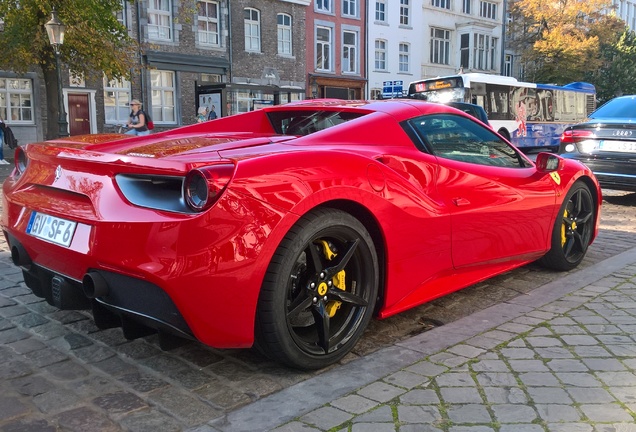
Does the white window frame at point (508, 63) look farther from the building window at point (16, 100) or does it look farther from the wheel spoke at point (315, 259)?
the wheel spoke at point (315, 259)

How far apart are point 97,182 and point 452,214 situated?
6.29 ft

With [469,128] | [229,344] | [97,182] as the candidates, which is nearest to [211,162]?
[97,182]

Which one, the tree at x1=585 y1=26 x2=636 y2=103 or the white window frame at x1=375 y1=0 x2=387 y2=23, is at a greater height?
the white window frame at x1=375 y1=0 x2=387 y2=23

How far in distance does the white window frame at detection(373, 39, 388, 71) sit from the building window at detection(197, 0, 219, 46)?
10851mm

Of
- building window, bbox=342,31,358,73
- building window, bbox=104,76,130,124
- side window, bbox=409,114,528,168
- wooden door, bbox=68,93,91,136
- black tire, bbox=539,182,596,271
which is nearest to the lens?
side window, bbox=409,114,528,168

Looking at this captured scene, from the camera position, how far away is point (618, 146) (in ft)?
25.4

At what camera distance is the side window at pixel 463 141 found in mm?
3523

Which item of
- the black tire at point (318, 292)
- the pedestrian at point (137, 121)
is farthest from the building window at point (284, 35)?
the black tire at point (318, 292)

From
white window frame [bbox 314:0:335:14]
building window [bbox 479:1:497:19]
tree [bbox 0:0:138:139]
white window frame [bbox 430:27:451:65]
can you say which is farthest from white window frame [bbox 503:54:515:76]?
tree [bbox 0:0:138:139]

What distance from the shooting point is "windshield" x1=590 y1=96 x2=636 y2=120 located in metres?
8.12

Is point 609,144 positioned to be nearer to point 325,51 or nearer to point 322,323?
point 322,323

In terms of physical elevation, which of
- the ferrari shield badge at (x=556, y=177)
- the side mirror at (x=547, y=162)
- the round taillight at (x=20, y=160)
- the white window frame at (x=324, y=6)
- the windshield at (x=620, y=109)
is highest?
the white window frame at (x=324, y=6)

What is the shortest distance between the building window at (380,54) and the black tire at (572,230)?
31151 millimetres

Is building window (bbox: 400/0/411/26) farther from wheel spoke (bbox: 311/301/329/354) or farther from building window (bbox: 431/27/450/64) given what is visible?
wheel spoke (bbox: 311/301/329/354)
